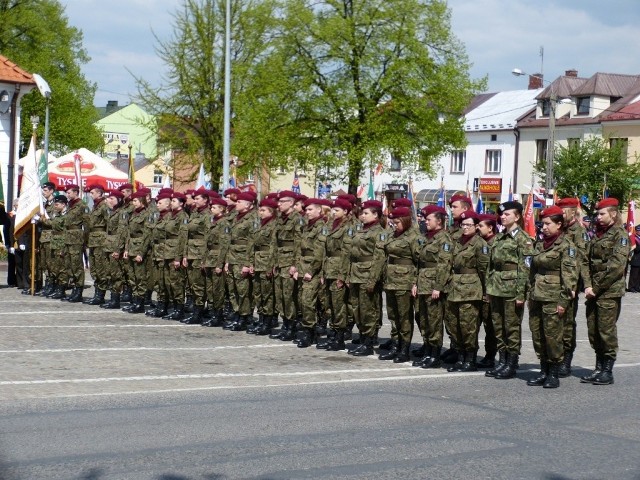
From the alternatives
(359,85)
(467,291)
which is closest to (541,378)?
(467,291)

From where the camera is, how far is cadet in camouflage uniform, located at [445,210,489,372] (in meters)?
11.8

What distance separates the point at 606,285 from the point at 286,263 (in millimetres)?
4707

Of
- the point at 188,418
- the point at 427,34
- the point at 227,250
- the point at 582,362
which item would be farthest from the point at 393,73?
the point at 188,418

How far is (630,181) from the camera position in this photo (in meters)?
52.6

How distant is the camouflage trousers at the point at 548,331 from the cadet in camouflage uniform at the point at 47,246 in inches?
405

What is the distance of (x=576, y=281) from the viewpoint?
1099cm

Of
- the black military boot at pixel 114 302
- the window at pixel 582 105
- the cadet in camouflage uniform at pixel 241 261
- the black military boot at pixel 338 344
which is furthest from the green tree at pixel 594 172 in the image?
the black military boot at pixel 338 344

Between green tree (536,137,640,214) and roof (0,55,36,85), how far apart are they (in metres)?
28.1

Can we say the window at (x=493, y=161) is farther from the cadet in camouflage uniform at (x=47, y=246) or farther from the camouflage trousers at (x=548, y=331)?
the camouflage trousers at (x=548, y=331)

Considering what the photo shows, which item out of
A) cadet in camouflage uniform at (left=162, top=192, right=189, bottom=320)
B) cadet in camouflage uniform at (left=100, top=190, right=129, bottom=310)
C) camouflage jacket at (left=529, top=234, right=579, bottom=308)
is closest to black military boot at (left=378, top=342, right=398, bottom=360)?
camouflage jacket at (left=529, top=234, right=579, bottom=308)

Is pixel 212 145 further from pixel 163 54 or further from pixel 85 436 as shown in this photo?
pixel 85 436

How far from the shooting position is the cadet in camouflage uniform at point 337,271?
13.5m

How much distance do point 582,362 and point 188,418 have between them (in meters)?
6.17

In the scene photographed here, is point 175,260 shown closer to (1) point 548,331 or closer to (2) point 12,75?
(1) point 548,331
